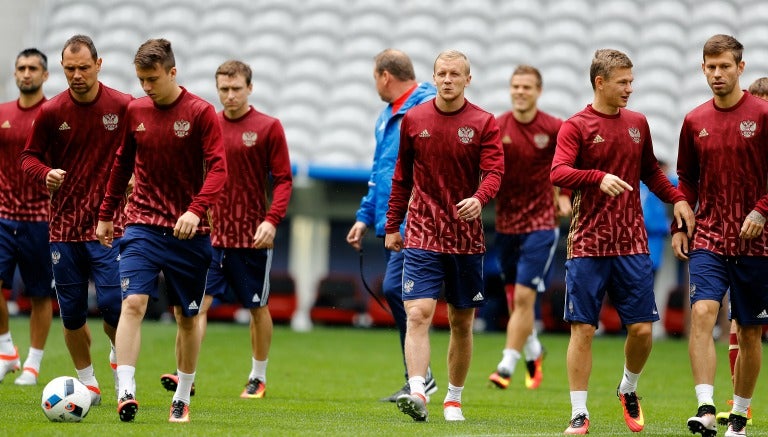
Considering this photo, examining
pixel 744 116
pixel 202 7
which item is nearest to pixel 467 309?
pixel 744 116

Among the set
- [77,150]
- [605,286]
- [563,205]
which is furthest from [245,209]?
[605,286]

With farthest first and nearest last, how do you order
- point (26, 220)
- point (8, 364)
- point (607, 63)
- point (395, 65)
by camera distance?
point (8, 364) < point (26, 220) < point (395, 65) < point (607, 63)

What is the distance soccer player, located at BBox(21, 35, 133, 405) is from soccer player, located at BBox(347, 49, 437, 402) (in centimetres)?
193

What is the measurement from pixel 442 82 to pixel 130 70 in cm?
1699

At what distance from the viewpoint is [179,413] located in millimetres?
7613

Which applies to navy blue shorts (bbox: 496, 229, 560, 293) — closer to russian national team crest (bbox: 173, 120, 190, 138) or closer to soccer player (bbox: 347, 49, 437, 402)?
soccer player (bbox: 347, 49, 437, 402)

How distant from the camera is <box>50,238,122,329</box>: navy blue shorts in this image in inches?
337

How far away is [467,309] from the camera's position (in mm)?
8328

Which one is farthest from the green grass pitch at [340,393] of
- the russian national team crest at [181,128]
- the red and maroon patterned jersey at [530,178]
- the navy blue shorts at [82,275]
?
the russian national team crest at [181,128]

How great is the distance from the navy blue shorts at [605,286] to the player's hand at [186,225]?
2.27 metres

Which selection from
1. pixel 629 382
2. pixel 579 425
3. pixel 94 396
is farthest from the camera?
pixel 94 396

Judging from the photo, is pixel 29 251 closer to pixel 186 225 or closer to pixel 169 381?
pixel 169 381

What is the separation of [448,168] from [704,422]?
227 centimetres

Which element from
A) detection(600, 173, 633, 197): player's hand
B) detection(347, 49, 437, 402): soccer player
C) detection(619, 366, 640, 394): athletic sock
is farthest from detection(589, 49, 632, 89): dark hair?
detection(347, 49, 437, 402): soccer player
